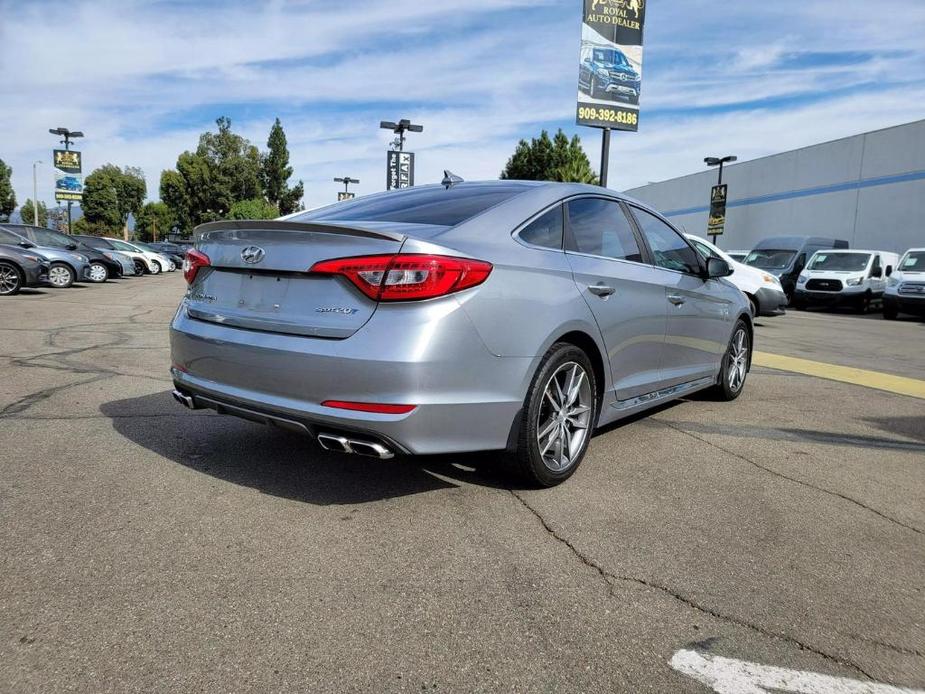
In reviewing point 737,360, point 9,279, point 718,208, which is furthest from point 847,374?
point 718,208

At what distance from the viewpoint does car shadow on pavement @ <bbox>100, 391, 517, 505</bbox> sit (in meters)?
3.51

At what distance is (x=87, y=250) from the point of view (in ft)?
71.5

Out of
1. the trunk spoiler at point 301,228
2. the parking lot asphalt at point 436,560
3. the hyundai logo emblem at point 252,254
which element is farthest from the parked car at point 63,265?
the hyundai logo emblem at point 252,254

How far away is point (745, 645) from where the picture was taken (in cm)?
225

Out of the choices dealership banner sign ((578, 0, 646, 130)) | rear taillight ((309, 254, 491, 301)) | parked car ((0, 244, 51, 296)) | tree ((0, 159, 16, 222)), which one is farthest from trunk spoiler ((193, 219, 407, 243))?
Result: tree ((0, 159, 16, 222))

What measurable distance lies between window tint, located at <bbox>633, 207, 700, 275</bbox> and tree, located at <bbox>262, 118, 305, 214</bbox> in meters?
79.7

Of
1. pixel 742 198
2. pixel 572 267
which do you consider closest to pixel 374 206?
pixel 572 267

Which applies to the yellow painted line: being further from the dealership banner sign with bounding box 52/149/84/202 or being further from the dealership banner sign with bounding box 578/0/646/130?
the dealership banner sign with bounding box 52/149/84/202

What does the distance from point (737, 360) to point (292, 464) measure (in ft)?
13.2

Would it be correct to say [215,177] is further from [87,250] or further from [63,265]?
[63,265]

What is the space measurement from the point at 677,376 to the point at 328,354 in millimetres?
2794

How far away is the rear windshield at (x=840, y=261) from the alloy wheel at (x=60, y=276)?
20684 millimetres

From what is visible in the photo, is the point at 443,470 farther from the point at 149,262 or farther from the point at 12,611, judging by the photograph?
the point at 149,262

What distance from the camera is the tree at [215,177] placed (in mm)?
71500
